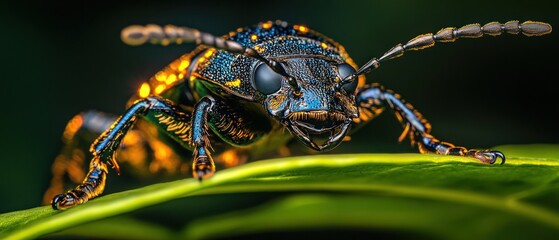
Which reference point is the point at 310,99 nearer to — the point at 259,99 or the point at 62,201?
the point at 259,99

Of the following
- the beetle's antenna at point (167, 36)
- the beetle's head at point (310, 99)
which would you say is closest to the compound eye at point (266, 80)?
the beetle's head at point (310, 99)

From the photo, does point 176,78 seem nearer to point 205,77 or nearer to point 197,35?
point 205,77

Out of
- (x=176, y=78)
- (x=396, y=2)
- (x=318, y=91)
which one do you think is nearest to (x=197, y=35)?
(x=318, y=91)

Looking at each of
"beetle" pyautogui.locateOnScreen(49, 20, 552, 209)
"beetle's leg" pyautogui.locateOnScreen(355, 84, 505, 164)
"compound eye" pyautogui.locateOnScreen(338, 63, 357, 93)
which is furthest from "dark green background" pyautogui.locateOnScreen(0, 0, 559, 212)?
"compound eye" pyautogui.locateOnScreen(338, 63, 357, 93)

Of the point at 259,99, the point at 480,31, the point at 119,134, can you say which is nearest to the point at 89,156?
the point at 119,134

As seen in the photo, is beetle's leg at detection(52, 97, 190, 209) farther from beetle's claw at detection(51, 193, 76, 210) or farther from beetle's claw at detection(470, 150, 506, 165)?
beetle's claw at detection(470, 150, 506, 165)

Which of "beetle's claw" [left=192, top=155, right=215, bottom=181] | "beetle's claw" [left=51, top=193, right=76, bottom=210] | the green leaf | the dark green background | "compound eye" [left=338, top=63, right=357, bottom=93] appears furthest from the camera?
the dark green background
